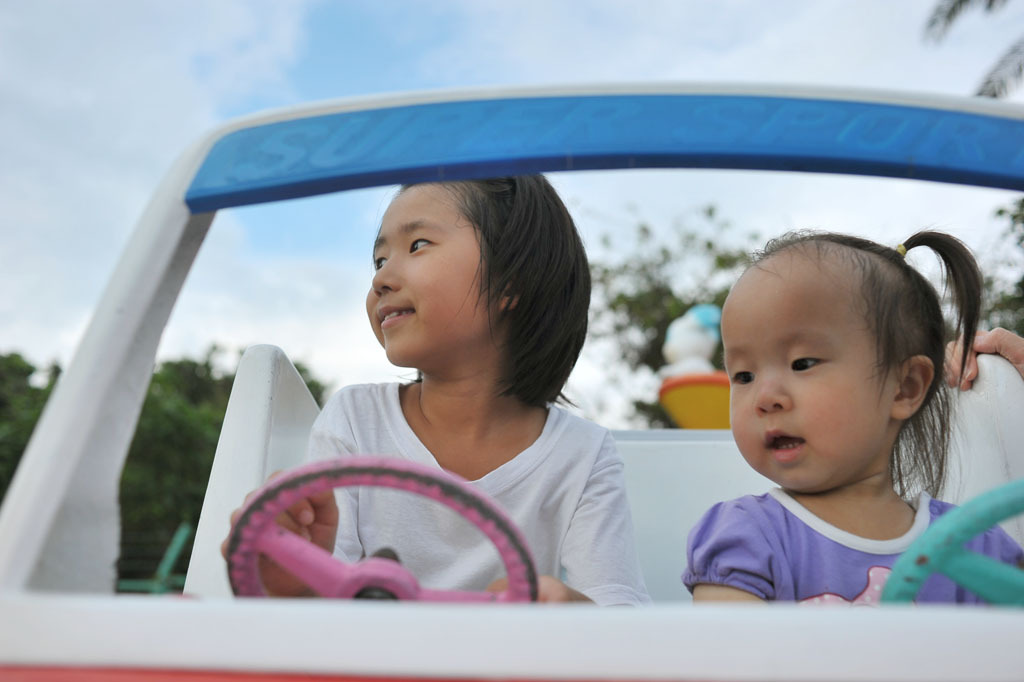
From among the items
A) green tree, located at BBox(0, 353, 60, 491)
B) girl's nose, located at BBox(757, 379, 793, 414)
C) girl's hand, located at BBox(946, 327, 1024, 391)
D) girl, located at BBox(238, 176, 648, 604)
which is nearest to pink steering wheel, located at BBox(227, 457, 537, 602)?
girl's nose, located at BBox(757, 379, 793, 414)

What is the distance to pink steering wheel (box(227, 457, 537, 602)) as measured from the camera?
26.3 inches

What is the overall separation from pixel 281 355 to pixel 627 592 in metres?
0.67

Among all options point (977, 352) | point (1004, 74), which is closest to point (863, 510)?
point (977, 352)

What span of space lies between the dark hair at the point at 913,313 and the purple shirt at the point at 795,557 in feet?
0.67

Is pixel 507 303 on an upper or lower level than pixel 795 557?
upper

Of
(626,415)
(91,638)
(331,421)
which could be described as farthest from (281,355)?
(626,415)

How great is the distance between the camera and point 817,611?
0.54 m

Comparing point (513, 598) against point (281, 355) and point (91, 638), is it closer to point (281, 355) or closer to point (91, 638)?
point (91, 638)

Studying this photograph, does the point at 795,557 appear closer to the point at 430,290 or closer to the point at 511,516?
the point at 511,516

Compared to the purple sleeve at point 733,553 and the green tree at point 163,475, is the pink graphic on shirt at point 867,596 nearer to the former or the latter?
the purple sleeve at point 733,553

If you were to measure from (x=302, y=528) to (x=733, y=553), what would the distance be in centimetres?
50

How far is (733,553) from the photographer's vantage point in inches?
41.3

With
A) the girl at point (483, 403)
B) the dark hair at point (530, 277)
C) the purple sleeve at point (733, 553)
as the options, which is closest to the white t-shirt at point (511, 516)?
the girl at point (483, 403)

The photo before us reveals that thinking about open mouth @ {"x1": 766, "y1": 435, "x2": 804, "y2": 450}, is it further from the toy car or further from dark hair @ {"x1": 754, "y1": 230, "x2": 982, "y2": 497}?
the toy car
